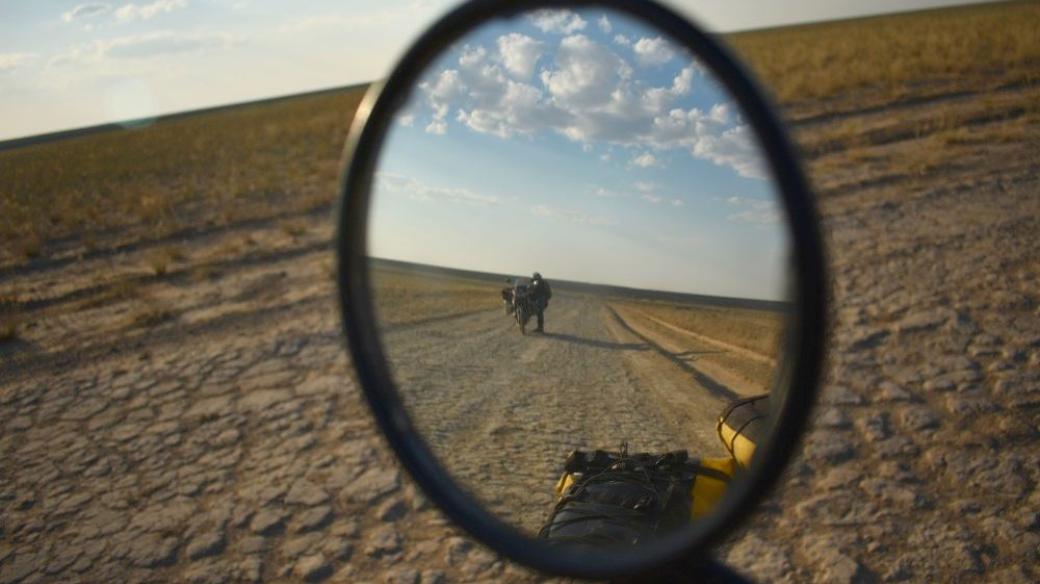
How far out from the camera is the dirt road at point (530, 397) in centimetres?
142

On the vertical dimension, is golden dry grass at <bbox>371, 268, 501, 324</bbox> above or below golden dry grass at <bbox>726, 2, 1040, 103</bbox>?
below

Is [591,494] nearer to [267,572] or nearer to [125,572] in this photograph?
[267,572]

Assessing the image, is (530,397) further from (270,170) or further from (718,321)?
(270,170)

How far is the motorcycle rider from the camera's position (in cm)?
136

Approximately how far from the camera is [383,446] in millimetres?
4039

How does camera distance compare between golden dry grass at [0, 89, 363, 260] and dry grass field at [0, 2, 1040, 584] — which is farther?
golden dry grass at [0, 89, 363, 260]

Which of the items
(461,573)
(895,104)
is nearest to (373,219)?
(461,573)

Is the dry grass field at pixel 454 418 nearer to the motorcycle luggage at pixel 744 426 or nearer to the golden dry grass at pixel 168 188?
the motorcycle luggage at pixel 744 426

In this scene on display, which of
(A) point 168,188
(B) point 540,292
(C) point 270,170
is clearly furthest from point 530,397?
(A) point 168,188

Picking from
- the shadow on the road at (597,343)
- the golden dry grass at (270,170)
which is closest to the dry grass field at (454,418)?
the shadow on the road at (597,343)

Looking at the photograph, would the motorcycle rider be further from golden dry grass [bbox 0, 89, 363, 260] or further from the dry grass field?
golden dry grass [bbox 0, 89, 363, 260]

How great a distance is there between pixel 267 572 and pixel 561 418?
195 cm

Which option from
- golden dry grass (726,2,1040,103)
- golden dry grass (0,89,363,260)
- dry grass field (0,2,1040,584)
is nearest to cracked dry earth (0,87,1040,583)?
dry grass field (0,2,1040,584)

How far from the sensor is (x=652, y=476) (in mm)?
1675
